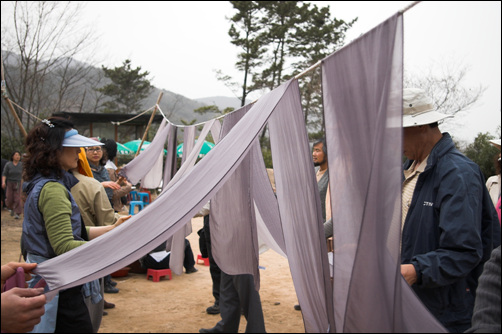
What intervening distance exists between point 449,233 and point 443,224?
0.05m

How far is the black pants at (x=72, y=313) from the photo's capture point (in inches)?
81.7

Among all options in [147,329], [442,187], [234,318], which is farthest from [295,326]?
[442,187]

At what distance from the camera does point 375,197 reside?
1312mm

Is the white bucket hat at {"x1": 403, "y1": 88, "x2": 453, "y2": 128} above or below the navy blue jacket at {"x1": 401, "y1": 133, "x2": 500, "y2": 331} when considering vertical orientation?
above

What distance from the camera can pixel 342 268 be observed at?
1438 millimetres

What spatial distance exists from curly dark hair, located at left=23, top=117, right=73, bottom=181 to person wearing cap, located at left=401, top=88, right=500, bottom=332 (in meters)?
1.80

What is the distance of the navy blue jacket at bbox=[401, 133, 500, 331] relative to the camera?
1.62 m

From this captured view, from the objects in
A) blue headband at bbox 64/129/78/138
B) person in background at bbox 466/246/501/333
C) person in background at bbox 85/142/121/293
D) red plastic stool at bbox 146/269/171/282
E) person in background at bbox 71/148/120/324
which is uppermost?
blue headband at bbox 64/129/78/138

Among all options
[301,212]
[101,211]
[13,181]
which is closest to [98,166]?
[101,211]

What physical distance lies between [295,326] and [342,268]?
115 inches

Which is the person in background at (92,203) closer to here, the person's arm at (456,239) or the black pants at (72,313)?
the black pants at (72,313)

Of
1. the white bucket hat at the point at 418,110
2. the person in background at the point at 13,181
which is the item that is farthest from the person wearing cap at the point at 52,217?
the person in background at the point at 13,181

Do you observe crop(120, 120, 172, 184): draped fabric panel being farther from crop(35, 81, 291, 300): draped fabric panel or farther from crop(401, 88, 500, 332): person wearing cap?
crop(401, 88, 500, 332): person wearing cap

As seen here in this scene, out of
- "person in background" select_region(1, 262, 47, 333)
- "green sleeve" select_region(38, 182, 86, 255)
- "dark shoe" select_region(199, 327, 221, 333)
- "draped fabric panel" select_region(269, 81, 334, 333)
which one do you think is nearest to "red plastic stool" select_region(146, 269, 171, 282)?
"dark shoe" select_region(199, 327, 221, 333)
